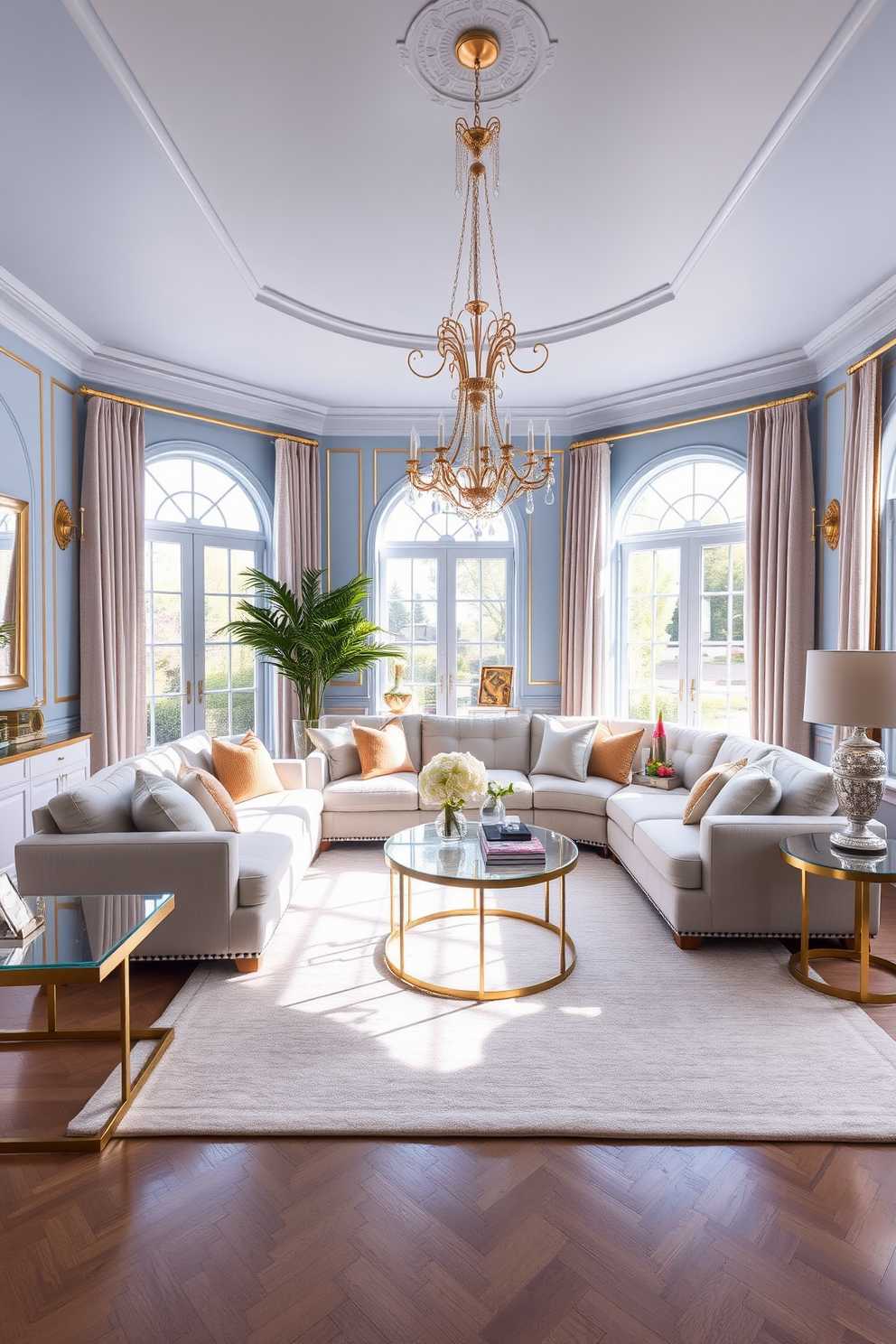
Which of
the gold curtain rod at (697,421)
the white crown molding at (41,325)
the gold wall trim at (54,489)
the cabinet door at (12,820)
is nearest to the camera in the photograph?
the cabinet door at (12,820)

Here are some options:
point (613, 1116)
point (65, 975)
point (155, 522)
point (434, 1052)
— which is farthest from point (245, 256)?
point (613, 1116)

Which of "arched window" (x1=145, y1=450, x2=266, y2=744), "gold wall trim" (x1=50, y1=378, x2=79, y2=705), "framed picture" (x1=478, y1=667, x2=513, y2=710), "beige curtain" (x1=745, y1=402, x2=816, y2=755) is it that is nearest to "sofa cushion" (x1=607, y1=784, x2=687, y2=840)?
"beige curtain" (x1=745, y1=402, x2=816, y2=755)

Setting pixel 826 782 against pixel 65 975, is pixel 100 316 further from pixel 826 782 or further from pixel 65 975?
pixel 826 782

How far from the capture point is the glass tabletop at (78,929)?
2117mm

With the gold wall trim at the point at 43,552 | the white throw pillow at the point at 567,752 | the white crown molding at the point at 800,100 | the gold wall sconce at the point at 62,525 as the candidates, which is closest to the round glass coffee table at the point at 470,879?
the white throw pillow at the point at 567,752

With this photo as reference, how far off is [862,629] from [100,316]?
4863 mm

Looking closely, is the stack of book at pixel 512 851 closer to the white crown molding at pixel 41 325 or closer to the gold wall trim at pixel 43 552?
the gold wall trim at pixel 43 552

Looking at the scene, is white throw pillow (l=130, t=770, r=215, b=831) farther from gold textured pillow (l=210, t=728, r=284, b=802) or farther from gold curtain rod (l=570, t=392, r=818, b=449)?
gold curtain rod (l=570, t=392, r=818, b=449)

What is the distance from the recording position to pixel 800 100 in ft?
8.91

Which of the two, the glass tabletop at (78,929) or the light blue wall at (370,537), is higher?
the light blue wall at (370,537)

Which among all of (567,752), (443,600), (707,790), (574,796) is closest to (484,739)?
(567,752)

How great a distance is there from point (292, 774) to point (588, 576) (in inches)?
115

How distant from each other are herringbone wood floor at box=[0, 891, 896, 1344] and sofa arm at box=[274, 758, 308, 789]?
2.74 meters

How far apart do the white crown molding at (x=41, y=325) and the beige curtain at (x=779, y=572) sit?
4.52 meters
